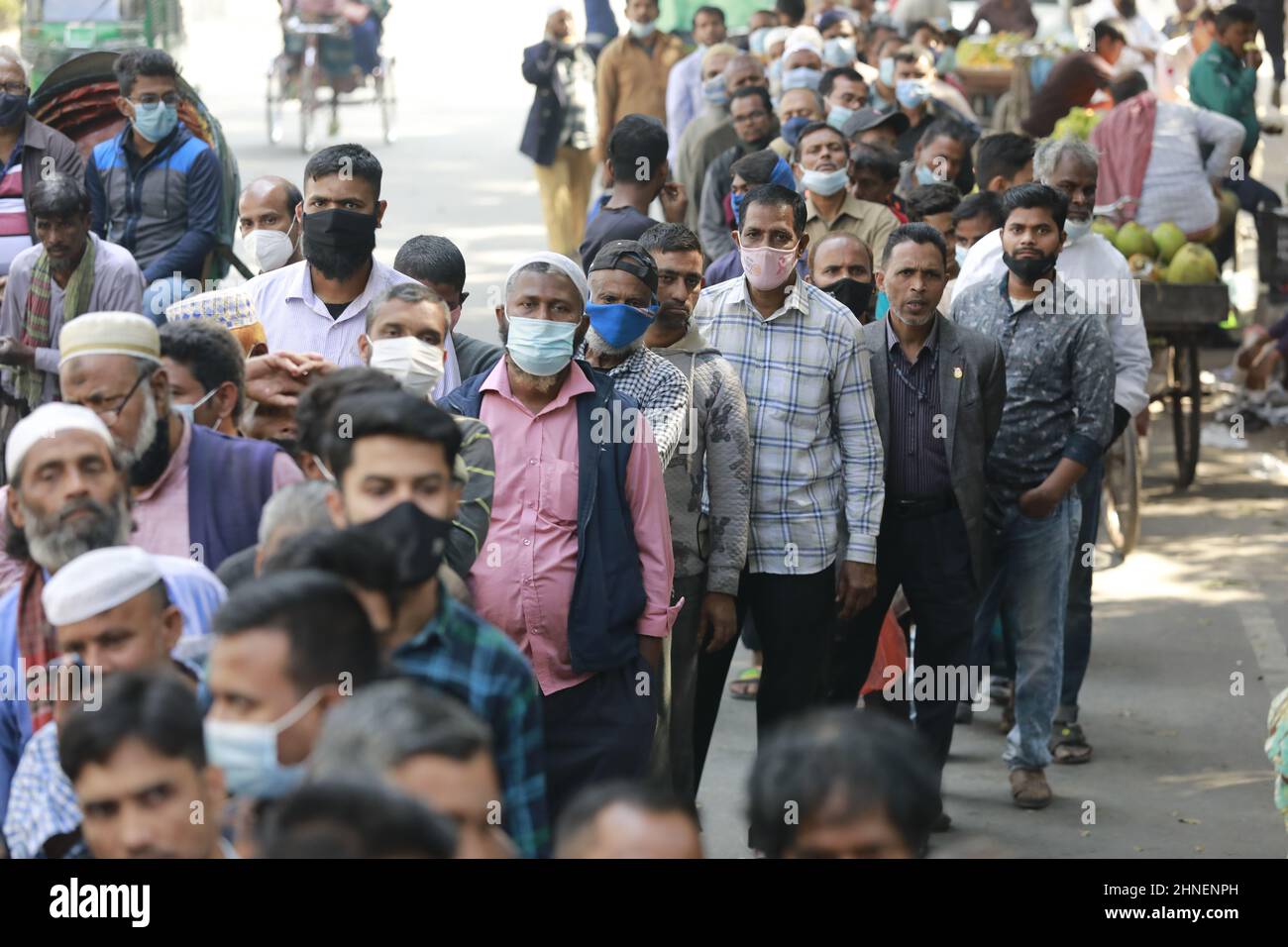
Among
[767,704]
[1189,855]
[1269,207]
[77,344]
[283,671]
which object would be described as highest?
[1269,207]

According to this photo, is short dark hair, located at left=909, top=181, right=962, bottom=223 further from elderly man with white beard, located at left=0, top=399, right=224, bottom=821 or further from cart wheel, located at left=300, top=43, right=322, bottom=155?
cart wheel, located at left=300, top=43, right=322, bottom=155

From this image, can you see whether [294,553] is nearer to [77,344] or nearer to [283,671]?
[283,671]

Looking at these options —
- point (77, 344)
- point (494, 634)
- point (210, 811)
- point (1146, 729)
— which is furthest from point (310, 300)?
point (1146, 729)

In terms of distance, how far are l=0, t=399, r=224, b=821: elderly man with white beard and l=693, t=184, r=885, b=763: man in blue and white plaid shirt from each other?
7.86 ft

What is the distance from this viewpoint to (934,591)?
21.7 ft

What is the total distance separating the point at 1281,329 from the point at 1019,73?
467cm

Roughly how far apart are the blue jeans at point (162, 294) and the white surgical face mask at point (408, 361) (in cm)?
336

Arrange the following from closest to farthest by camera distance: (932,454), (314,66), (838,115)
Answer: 1. (932,454)
2. (838,115)
3. (314,66)

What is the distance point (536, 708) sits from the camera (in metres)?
3.81

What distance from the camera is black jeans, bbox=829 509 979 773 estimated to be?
6.61m

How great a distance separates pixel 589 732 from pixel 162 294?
4.16 metres

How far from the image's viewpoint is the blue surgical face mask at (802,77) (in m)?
12.4

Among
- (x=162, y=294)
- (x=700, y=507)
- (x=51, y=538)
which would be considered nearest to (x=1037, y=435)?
(x=700, y=507)

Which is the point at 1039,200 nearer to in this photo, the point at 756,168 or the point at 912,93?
the point at 756,168
